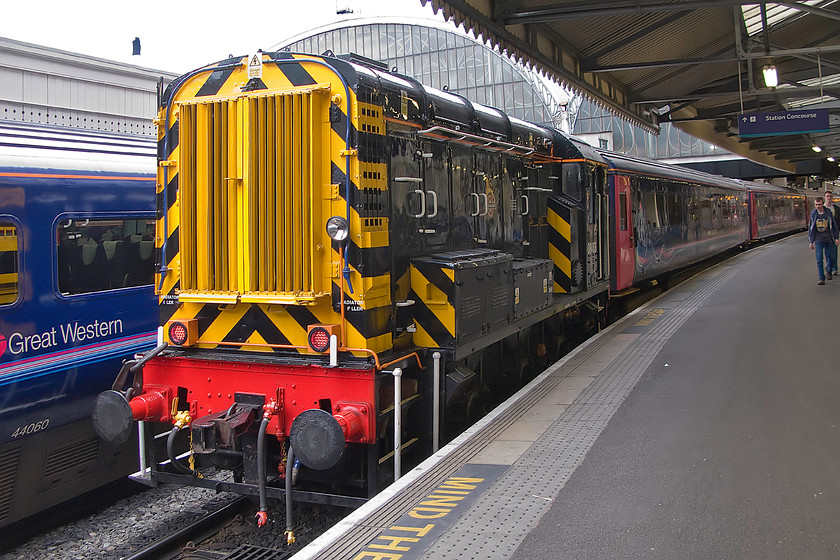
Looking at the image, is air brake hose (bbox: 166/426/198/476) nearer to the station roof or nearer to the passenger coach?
the passenger coach

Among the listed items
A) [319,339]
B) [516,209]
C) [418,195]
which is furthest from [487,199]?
[319,339]

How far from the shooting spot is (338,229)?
4777 mm

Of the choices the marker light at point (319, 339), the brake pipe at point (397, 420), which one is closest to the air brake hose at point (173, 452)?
the marker light at point (319, 339)

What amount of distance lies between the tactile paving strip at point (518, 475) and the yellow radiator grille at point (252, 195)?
5.44ft

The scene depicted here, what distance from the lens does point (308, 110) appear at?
503 centimetres

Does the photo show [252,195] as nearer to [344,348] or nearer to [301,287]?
[301,287]

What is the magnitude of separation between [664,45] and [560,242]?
6.40m

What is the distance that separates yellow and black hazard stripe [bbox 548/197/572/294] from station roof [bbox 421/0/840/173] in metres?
2.36

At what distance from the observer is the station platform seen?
12.1ft

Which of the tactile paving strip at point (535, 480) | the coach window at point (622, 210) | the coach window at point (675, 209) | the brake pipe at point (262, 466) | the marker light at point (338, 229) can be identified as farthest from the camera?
the coach window at point (675, 209)

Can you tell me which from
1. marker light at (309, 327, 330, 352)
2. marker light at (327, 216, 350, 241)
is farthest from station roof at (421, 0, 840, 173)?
marker light at (309, 327, 330, 352)

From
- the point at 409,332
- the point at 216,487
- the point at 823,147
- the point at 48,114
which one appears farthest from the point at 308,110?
the point at 823,147

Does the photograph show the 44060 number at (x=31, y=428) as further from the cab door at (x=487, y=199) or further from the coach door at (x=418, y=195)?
the cab door at (x=487, y=199)

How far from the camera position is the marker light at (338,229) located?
4.77m
